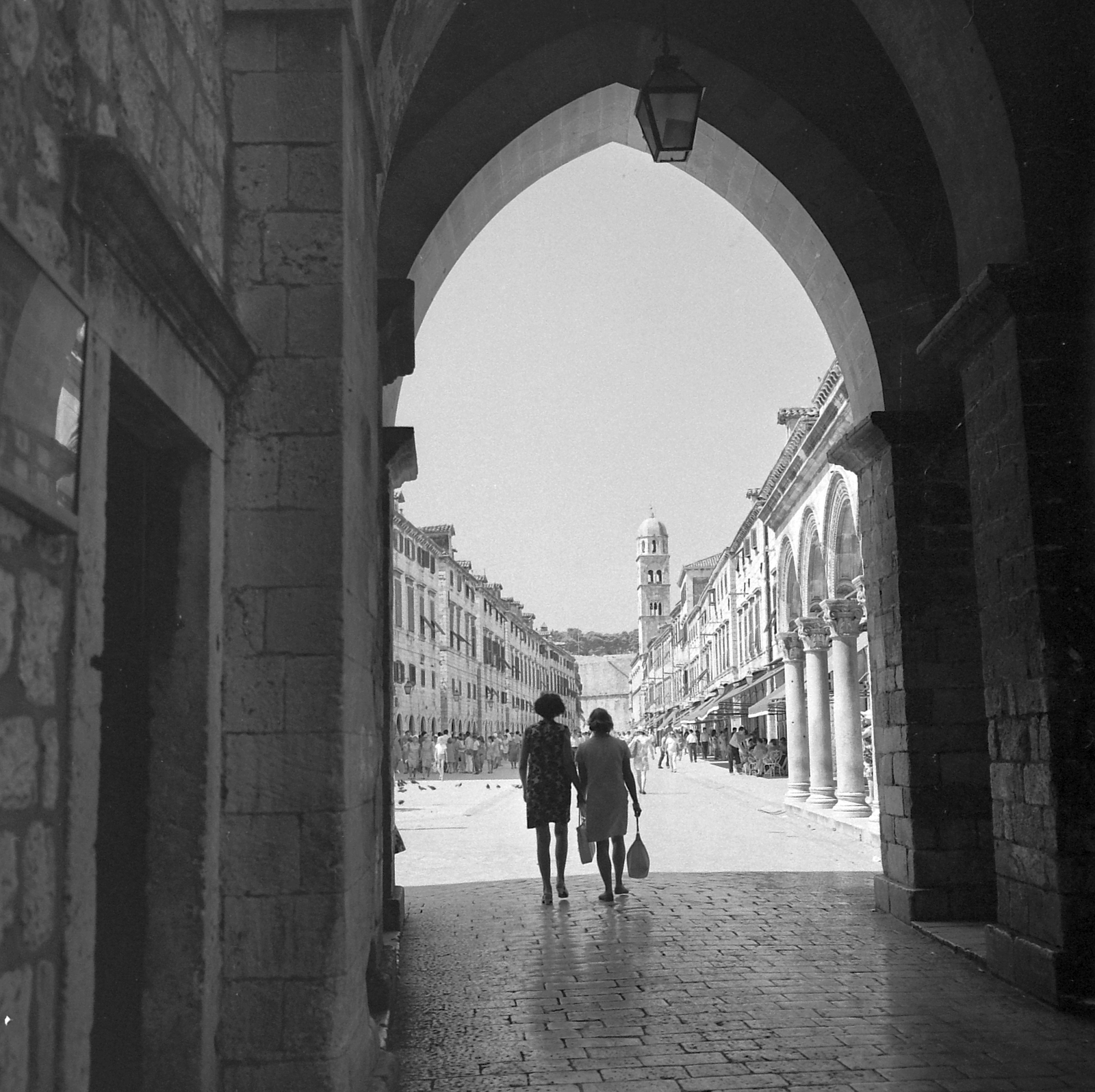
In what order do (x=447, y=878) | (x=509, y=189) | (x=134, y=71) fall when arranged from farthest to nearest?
(x=447, y=878) < (x=509, y=189) < (x=134, y=71)

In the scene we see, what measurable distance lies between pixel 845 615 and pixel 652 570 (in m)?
117

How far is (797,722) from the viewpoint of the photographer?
70.6ft

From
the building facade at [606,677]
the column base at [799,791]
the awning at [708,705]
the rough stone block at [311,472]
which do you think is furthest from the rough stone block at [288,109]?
the building facade at [606,677]

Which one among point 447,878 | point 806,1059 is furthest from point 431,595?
point 806,1059

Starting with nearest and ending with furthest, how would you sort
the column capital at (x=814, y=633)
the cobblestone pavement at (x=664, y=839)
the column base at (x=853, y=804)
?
the cobblestone pavement at (x=664, y=839) < the column base at (x=853, y=804) < the column capital at (x=814, y=633)

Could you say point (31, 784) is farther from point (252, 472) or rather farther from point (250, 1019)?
point (252, 472)

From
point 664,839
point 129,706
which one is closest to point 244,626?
point 129,706

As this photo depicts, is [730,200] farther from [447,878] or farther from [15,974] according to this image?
[15,974]

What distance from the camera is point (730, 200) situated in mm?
9906

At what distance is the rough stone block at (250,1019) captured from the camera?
12.5 ft

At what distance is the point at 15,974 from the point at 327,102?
3201mm

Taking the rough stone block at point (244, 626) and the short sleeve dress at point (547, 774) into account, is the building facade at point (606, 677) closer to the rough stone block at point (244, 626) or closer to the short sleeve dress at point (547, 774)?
the short sleeve dress at point (547, 774)

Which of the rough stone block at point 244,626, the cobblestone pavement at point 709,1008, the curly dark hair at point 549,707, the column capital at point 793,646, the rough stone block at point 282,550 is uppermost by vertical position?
the column capital at point 793,646

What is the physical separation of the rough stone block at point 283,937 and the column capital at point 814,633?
612 inches
